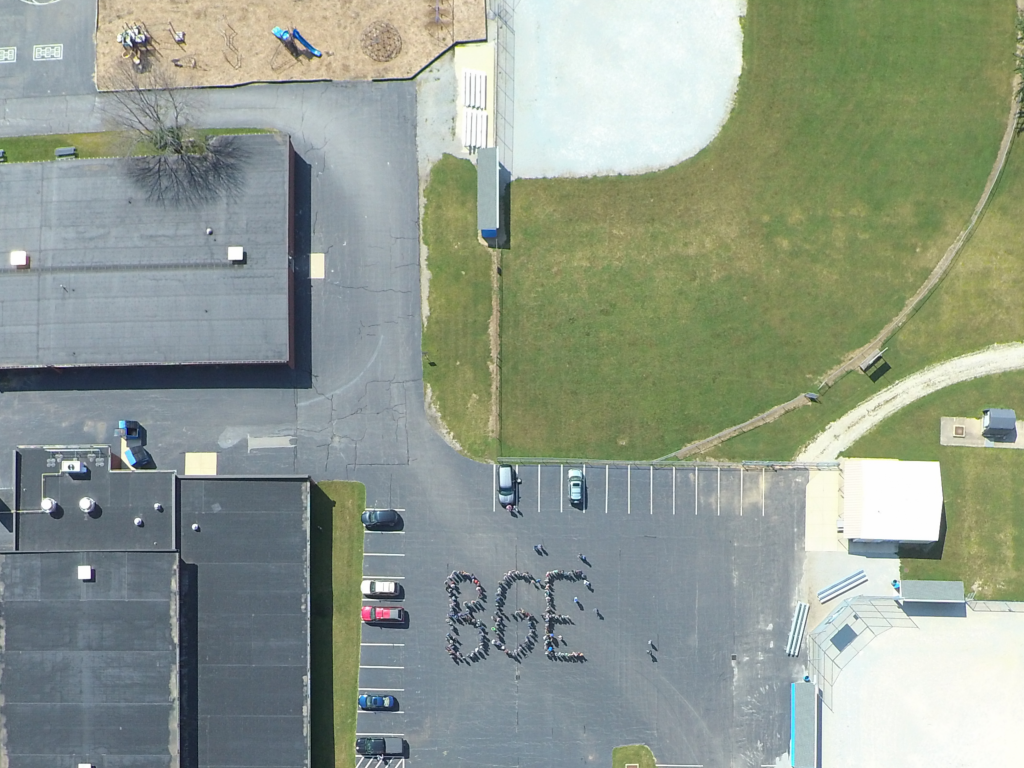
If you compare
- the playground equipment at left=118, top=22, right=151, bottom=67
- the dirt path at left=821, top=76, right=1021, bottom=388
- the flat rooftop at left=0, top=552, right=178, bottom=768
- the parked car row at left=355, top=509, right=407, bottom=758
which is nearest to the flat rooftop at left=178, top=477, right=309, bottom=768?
the flat rooftop at left=0, top=552, right=178, bottom=768

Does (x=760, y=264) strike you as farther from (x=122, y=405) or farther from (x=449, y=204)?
(x=122, y=405)

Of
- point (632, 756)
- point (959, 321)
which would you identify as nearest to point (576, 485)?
point (632, 756)

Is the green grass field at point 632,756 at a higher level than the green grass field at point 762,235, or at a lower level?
lower

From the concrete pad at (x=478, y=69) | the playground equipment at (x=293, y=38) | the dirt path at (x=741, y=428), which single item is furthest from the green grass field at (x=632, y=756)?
the playground equipment at (x=293, y=38)

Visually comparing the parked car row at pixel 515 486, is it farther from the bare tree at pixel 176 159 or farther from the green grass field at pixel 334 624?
the bare tree at pixel 176 159

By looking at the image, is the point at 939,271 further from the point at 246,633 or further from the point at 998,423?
the point at 246,633

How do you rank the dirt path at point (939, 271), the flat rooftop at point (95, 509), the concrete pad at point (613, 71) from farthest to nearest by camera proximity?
1. the concrete pad at point (613, 71)
2. the dirt path at point (939, 271)
3. the flat rooftop at point (95, 509)
